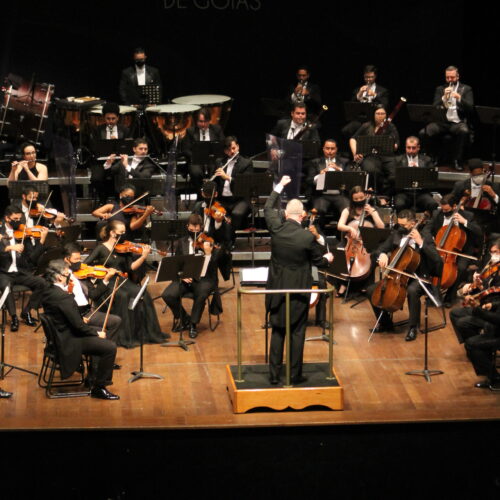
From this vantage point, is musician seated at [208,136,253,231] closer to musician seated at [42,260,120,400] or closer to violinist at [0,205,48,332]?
violinist at [0,205,48,332]

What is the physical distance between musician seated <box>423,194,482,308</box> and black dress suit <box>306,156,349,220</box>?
1.21m

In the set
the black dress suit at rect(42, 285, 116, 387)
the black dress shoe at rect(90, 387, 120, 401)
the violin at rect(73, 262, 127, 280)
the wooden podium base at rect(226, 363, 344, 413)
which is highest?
the violin at rect(73, 262, 127, 280)

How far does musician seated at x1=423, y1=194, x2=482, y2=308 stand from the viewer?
34.3 feet

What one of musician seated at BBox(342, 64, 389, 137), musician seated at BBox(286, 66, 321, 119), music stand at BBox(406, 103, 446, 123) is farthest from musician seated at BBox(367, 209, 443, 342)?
musician seated at BBox(286, 66, 321, 119)

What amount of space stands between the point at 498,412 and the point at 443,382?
735 mm

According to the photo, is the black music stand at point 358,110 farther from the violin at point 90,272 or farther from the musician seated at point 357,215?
the violin at point 90,272

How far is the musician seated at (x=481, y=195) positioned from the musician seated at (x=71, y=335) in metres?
4.32

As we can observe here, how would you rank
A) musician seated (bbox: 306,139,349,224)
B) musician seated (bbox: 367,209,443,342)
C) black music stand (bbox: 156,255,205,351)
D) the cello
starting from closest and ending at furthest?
black music stand (bbox: 156,255,205,351) < the cello < musician seated (bbox: 367,209,443,342) < musician seated (bbox: 306,139,349,224)

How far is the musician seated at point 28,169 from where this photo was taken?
11359 mm

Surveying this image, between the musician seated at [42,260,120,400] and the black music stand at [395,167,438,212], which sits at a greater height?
the black music stand at [395,167,438,212]

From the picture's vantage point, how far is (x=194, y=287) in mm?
9992

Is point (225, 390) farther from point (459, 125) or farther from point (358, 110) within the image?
point (459, 125)

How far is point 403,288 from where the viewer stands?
9.73 metres

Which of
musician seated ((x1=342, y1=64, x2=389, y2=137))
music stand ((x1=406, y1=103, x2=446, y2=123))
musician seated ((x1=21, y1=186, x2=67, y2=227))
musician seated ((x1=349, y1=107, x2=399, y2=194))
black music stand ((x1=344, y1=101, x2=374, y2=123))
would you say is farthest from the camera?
musician seated ((x1=342, y1=64, x2=389, y2=137))
